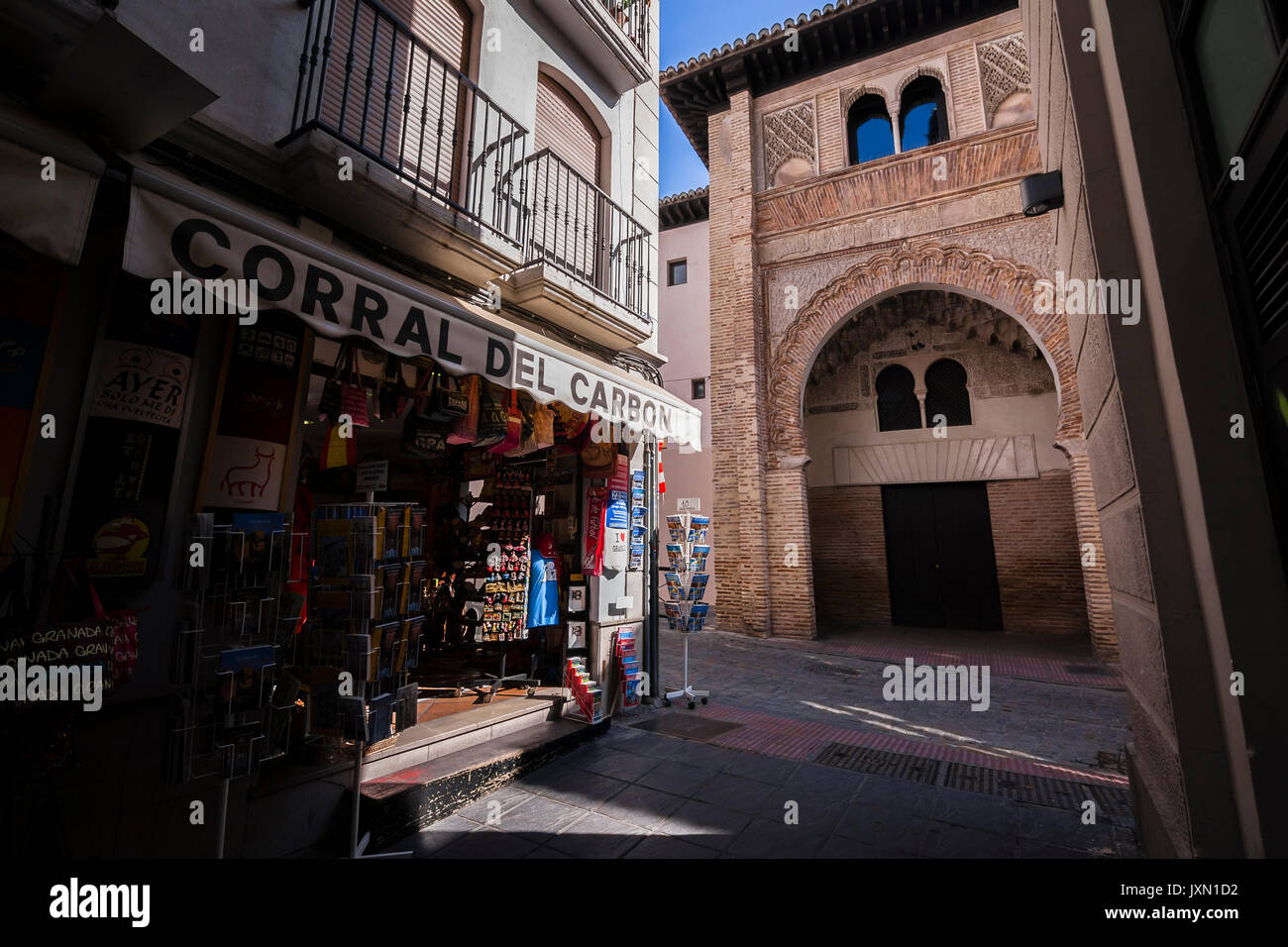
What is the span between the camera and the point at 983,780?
162 inches

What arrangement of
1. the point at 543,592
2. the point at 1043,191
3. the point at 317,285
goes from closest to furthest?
the point at 317,285
the point at 1043,191
the point at 543,592

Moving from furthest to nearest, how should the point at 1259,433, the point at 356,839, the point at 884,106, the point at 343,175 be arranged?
the point at 884,106, the point at 343,175, the point at 356,839, the point at 1259,433

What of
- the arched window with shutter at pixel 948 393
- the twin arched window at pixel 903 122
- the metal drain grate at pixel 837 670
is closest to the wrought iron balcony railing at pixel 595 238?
the metal drain grate at pixel 837 670

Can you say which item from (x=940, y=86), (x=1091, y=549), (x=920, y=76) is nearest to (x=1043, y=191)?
(x=1091, y=549)

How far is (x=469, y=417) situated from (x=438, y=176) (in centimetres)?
219

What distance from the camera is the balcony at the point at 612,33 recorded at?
5.98 meters

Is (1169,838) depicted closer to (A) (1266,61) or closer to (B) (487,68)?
(A) (1266,61)

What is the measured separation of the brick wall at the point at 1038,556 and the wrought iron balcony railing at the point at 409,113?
456 inches

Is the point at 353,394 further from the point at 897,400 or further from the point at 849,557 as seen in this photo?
the point at 897,400

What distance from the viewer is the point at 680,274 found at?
1705 centimetres

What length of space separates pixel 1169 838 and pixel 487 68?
733 cm

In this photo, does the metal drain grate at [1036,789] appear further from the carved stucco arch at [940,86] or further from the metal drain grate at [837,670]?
the carved stucco arch at [940,86]
